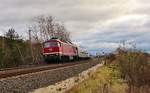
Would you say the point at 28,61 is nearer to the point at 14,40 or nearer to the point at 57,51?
the point at 14,40

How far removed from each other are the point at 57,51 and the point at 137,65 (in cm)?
2500

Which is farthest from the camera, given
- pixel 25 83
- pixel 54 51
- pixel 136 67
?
pixel 54 51

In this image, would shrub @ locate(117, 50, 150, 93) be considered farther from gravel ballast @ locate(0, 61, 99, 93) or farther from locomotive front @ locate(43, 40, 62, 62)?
locomotive front @ locate(43, 40, 62, 62)

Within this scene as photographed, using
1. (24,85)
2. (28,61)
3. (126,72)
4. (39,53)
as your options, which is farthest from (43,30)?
(24,85)

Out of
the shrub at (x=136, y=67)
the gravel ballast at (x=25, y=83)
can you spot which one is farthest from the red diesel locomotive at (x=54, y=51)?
the gravel ballast at (x=25, y=83)

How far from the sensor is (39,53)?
2314 inches

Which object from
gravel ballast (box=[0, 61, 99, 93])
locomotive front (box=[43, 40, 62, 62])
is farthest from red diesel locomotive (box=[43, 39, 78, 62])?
gravel ballast (box=[0, 61, 99, 93])

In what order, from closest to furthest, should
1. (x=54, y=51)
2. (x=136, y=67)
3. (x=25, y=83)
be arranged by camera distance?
(x=25, y=83), (x=136, y=67), (x=54, y=51)

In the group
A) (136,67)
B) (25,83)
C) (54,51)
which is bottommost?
(25,83)

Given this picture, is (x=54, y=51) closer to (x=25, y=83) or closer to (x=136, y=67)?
(x=136, y=67)

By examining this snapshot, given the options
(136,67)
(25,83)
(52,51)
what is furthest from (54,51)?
(25,83)

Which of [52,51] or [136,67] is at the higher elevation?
[52,51]

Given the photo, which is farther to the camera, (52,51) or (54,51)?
(52,51)

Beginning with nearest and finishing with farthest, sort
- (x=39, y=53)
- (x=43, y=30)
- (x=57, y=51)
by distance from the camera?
1. (x=57, y=51)
2. (x=39, y=53)
3. (x=43, y=30)
